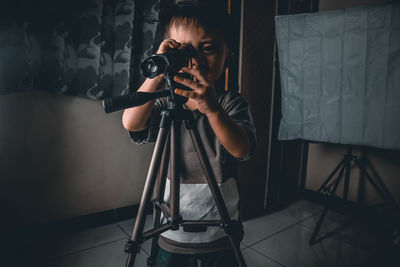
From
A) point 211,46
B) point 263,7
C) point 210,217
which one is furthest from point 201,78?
point 263,7

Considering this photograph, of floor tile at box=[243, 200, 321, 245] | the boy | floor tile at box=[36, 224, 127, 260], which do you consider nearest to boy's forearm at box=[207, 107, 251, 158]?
the boy

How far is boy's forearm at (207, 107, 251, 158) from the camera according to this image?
2.10 feet

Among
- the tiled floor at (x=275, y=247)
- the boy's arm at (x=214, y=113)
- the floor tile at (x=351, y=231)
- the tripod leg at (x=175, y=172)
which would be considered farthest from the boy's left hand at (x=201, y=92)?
the floor tile at (x=351, y=231)

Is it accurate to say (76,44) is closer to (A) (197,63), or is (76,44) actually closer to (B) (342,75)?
(A) (197,63)

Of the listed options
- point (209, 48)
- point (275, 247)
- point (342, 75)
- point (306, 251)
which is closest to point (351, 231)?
point (306, 251)

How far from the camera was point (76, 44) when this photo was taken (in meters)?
1.44

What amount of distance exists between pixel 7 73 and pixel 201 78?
1.19 metres

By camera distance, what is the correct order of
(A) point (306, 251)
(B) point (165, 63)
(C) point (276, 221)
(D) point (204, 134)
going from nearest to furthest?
(B) point (165, 63) < (D) point (204, 134) < (A) point (306, 251) < (C) point (276, 221)

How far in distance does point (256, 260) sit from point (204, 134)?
3.15 ft

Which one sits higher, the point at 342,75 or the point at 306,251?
the point at 342,75

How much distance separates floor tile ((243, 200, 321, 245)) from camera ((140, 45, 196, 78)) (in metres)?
1.31

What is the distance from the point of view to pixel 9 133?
1374mm

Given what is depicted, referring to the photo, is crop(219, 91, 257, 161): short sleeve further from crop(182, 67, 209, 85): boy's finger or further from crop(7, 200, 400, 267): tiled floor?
crop(7, 200, 400, 267): tiled floor

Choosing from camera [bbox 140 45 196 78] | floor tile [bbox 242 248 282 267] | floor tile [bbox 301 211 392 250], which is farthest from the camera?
floor tile [bbox 301 211 392 250]
